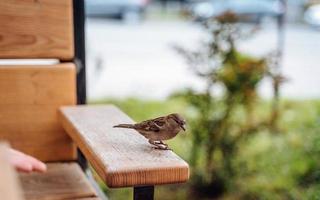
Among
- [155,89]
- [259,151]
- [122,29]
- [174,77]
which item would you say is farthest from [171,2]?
[259,151]

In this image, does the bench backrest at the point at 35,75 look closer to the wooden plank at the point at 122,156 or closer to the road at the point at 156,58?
the wooden plank at the point at 122,156

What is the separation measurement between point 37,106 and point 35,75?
11 cm

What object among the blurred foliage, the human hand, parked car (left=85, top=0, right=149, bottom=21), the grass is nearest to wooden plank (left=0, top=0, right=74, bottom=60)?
the human hand

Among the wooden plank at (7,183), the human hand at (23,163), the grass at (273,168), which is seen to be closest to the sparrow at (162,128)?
the human hand at (23,163)

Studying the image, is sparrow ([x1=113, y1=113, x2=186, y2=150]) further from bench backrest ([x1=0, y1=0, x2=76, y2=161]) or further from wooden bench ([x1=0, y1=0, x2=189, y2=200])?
bench backrest ([x1=0, y1=0, x2=76, y2=161])

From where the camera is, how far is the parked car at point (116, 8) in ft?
35.5

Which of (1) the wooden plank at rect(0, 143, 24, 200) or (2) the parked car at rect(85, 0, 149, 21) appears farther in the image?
(2) the parked car at rect(85, 0, 149, 21)

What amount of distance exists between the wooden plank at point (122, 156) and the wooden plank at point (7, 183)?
0.24 meters

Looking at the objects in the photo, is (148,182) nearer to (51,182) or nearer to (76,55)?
(51,182)

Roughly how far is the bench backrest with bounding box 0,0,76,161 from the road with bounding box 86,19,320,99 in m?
1.38

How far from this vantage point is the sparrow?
→ 139 centimetres

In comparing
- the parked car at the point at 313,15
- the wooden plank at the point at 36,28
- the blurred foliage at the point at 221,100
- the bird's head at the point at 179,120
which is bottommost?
Result: the parked car at the point at 313,15

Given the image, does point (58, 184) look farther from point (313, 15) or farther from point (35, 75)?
point (313, 15)

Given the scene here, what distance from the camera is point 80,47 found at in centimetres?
218
